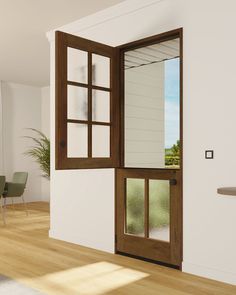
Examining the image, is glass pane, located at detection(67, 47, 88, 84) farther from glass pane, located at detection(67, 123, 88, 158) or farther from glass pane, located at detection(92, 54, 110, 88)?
glass pane, located at detection(67, 123, 88, 158)

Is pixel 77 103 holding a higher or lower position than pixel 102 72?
lower

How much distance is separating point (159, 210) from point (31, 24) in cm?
288

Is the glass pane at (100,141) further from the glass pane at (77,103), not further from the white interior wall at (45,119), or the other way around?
the white interior wall at (45,119)

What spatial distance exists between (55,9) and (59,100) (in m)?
1.50

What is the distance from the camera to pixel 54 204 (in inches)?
198

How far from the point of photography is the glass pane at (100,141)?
3686 mm

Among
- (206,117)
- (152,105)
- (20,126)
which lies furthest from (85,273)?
(20,126)

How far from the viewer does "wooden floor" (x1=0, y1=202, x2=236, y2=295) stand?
302 centimetres

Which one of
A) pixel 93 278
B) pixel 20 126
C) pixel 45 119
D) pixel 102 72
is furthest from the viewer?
pixel 45 119

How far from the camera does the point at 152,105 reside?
5727 mm

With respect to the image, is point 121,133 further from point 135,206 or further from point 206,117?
point 206,117

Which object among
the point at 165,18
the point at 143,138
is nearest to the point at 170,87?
the point at 143,138

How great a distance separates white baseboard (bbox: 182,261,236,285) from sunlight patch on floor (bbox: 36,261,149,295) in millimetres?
411

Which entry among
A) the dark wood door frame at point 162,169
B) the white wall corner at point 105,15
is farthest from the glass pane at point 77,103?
the white wall corner at point 105,15
